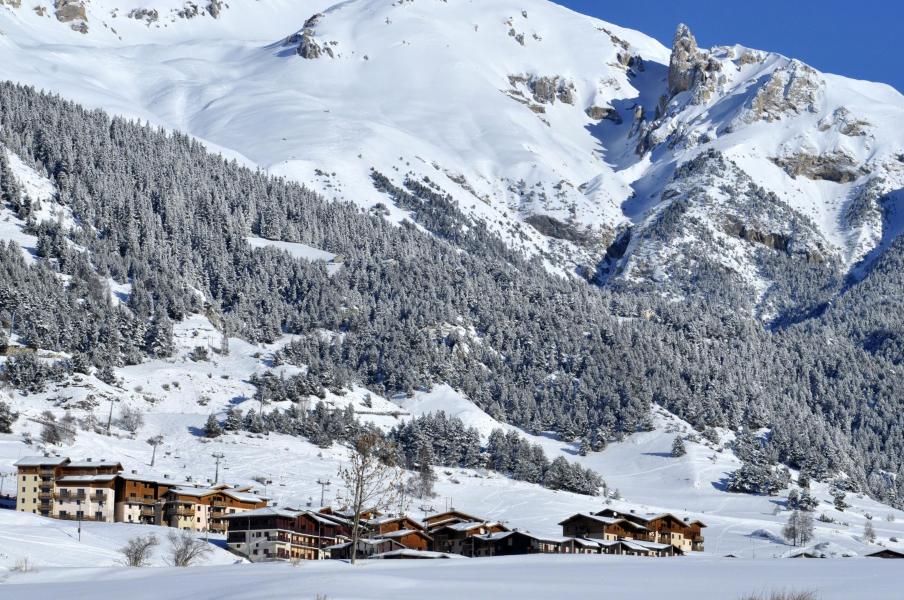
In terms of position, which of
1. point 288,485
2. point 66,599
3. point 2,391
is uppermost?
point 2,391

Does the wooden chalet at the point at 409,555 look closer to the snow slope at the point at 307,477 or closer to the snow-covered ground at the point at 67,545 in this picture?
the snow-covered ground at the point at 67,545

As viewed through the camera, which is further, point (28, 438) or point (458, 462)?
point (458, 462)

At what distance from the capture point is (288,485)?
161 meters

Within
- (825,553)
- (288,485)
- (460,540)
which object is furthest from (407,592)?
(288,485)

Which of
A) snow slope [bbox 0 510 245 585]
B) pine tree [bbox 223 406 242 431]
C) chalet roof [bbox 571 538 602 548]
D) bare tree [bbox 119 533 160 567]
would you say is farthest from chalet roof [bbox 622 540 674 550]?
pine tree [bbox 223 406 242 431]

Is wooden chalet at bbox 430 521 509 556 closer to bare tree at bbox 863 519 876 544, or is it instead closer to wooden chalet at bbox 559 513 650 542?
wooden chalet at bbox 559 513 650 542

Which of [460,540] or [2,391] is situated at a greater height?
[2,391]

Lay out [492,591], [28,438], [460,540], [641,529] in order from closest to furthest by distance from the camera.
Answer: [492,591] → [460,540] → [641,529] → [28,438]

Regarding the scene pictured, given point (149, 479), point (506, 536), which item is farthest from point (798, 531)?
point (149, 479)

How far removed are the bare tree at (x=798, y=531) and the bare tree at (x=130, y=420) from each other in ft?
273

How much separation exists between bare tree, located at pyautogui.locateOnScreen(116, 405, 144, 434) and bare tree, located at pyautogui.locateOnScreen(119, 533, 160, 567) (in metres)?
72.4

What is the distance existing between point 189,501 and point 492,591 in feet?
297

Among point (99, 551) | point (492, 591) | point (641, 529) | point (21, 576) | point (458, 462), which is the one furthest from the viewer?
point (458, 462)

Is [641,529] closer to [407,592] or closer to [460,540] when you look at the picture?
[460,540]
